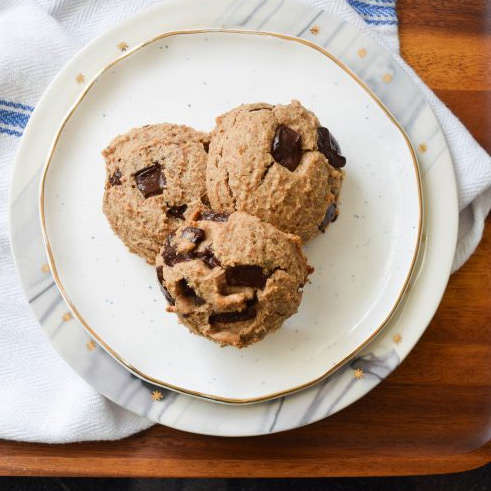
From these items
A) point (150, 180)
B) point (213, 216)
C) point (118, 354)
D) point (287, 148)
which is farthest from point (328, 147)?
point (118, 354)

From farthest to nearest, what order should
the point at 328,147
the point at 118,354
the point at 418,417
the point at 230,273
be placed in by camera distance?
the point at 418,417, the point at 118,354, the point at 328,147, the point at 230,273

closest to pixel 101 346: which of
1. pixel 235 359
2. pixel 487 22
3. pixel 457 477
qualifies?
pixel 235 359

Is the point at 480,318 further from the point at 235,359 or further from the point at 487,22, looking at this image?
the point at 487,22

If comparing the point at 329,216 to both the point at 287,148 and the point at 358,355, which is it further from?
the point at 358,355

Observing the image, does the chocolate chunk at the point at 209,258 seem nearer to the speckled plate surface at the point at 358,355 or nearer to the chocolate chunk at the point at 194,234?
the chocolate chunk at the point at 194,234


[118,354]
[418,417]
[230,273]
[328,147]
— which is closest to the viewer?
[230,273]

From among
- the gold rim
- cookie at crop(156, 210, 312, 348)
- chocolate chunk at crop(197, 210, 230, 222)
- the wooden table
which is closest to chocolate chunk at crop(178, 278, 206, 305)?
cookie at crop(156, 210, 312, 348)
